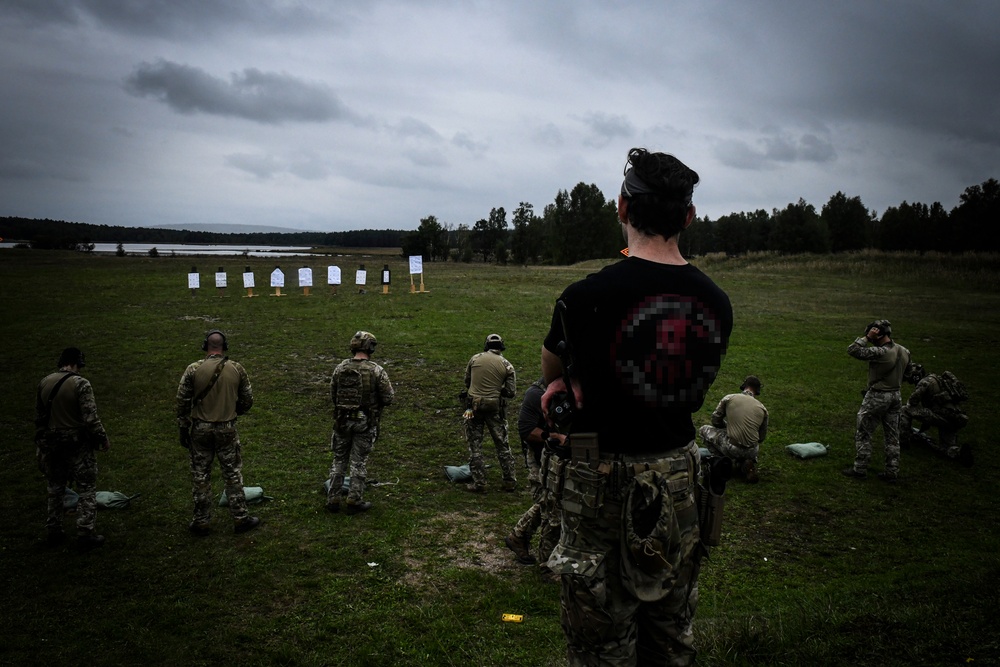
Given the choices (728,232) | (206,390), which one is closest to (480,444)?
(206,390)

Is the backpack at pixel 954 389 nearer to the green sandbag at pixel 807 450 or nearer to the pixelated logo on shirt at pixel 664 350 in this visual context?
the green sandbag at pixel 807 450

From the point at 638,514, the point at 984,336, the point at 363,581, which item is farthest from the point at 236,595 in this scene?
the point at 984,336

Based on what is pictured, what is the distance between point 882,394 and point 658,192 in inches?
408

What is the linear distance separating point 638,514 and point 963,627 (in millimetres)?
3802

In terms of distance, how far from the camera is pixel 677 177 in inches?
117

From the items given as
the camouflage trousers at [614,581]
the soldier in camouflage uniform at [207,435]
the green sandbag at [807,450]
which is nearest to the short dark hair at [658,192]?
A: the camouflage trousers at [614,581]

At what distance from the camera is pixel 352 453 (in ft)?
31.2

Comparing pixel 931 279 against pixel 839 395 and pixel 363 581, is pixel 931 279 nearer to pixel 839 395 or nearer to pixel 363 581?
pixel 839 395

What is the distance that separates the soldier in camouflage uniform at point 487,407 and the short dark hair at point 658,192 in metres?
7.28

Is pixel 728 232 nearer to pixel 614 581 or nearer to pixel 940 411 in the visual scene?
pixel 940 411

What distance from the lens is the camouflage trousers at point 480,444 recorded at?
10.4 metres

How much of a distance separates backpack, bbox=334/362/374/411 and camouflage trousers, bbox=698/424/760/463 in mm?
6409

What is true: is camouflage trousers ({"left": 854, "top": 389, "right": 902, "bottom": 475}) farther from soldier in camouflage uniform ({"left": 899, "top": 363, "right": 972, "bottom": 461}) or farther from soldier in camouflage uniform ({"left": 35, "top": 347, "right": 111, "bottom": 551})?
soldier in camouflage uniform ({"left": 35, "top": 347, "right": 111, "bottom": 551})

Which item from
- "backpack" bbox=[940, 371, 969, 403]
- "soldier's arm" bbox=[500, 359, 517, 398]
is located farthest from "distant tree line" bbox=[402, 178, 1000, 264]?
"soldier's arm" bbox=[500, 359, 517, 398]
